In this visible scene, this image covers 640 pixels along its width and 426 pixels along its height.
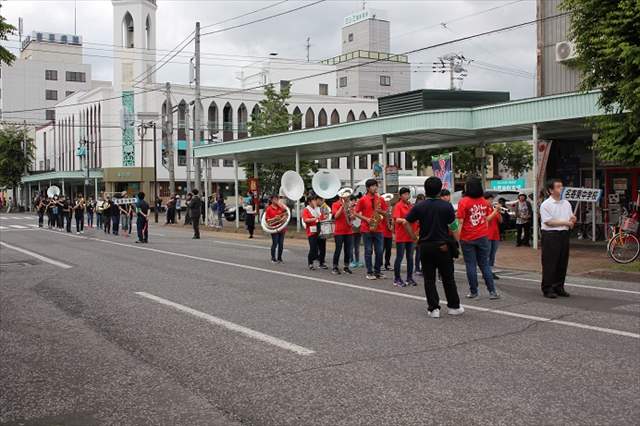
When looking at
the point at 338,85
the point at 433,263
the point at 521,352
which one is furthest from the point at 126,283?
the point at 338,85

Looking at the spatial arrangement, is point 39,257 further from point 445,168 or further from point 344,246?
point 445,168

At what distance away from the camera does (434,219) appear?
867cm

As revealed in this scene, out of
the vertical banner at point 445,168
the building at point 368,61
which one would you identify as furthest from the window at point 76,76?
the vertical banner at point 445,168

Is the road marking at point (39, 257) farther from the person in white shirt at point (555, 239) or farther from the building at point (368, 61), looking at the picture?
the building at point (368, 61)

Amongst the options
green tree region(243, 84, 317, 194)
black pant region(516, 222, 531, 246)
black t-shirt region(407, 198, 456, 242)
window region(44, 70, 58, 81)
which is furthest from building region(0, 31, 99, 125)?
black t-shirt region(407, 198, 456, 242)

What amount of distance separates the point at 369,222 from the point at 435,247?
4.08m

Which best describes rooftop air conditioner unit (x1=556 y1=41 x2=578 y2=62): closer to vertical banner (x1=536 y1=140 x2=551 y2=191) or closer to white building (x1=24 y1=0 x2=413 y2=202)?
vertical banner (x1=536 y1=140 x2=551 y2=191)

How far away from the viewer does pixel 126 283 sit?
39.2 feet

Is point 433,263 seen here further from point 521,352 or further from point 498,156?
point 498,156

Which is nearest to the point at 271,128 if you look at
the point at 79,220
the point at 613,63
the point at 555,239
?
the point at 79,220

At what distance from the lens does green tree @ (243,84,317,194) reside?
41.9 meters

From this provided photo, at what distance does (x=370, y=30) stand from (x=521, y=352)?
85703 millimetres

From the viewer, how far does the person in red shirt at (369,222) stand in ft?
41.7

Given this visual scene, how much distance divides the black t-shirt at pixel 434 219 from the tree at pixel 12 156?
239 feet
